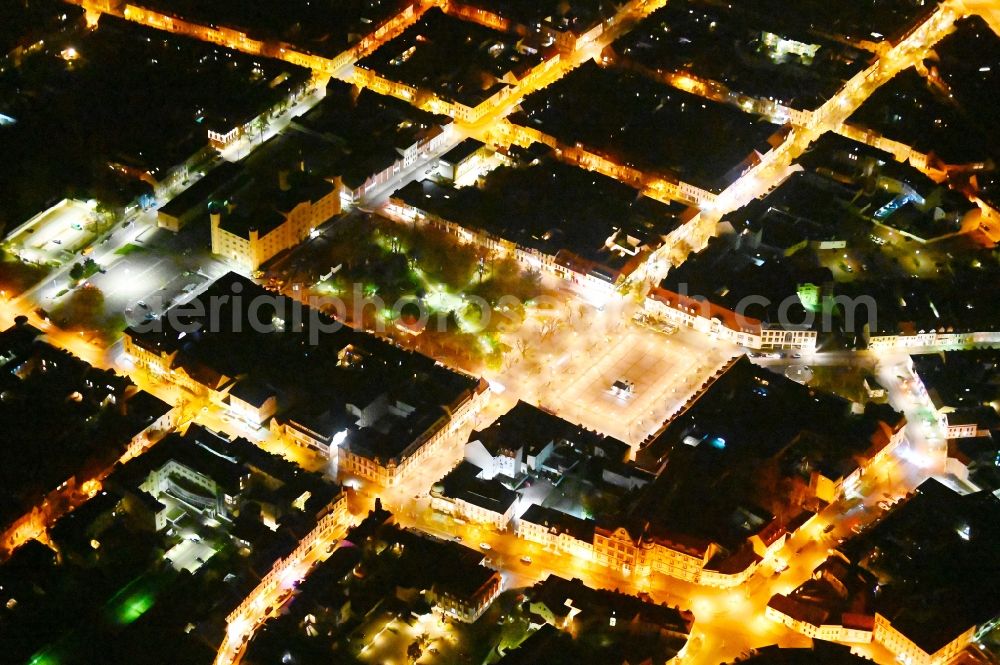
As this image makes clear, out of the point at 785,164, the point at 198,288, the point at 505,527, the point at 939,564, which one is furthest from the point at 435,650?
the point at 785,164

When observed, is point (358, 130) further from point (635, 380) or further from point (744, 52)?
point (744, 52)

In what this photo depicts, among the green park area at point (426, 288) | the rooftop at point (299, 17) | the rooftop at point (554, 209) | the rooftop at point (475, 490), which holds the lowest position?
the rooftop at point (475, 490)

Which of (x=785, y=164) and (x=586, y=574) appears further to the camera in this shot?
(x=785, y=164)

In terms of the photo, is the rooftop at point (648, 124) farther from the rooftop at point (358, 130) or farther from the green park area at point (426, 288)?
the green park area at point (426, 288)

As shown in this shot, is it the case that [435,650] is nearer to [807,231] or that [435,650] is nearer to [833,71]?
[807,231]

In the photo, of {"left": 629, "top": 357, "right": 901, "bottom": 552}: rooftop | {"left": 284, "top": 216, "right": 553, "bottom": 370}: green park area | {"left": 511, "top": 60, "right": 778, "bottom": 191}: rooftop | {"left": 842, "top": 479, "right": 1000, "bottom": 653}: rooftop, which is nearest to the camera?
{"left": 842, "top": 479, "right": 1000, "bottom": 653}: rooftop

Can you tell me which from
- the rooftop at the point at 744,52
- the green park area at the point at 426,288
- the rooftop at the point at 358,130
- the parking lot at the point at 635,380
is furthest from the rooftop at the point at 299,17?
the parking lot at the point at 635,380

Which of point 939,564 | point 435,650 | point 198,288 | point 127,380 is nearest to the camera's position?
point 435,650

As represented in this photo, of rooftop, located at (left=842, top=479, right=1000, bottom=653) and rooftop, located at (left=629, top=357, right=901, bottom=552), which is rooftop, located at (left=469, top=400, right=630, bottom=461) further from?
rooftop, located at (left=842, top=479, right=1000, bottom=653)

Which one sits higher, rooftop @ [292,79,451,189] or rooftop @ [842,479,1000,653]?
rooftop @ [292,79,451,189]

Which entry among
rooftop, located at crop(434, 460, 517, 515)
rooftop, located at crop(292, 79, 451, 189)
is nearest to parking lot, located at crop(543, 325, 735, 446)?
rooftop, located at crop(434, 460, 517, 515)

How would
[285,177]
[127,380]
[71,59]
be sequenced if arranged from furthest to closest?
[71,59] < [285,177] < [127,380]
